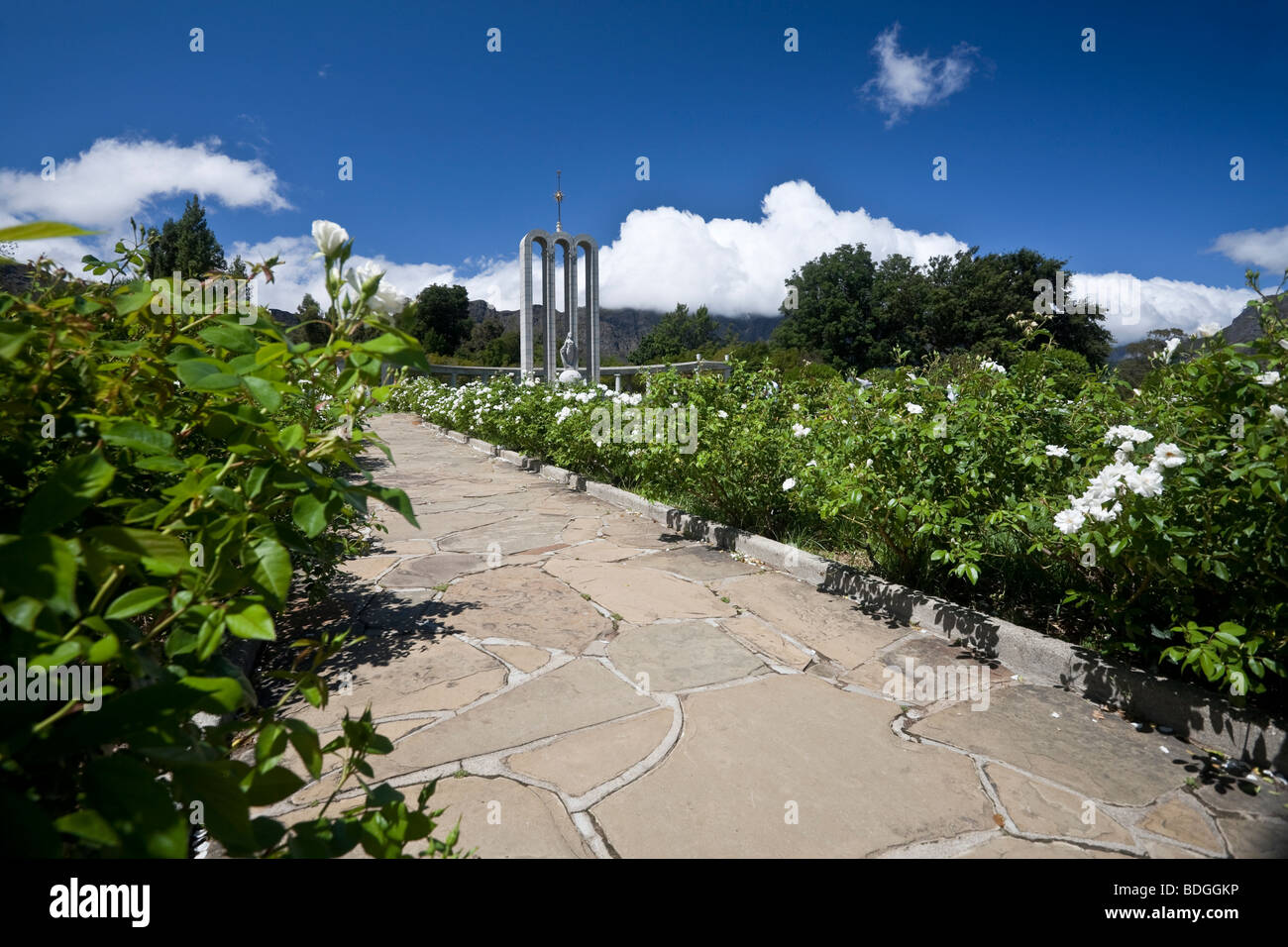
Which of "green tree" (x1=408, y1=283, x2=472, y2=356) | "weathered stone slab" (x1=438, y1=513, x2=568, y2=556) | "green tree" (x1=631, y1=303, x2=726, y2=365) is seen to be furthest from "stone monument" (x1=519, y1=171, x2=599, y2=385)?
"green tree" (x1=631, y1=303, x2=726, y2=365)

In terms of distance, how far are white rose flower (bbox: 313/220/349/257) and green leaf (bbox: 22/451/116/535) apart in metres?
0.49

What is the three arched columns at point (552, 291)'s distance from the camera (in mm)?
20562

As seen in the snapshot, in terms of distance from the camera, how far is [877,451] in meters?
3.43

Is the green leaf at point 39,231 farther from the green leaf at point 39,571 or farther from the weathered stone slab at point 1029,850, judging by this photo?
the weathered stone slab at point 1029,850

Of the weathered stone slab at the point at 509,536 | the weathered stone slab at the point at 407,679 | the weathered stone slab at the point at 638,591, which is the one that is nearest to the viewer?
the weathered stone slab at the point at 407,679

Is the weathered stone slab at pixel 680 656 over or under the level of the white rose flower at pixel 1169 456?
under

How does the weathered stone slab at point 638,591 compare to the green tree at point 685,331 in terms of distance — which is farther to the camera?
the green tree at point 685,331

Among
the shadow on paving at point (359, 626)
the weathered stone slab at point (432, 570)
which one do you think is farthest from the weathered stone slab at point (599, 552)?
the shadow on paving at point (359, 626)

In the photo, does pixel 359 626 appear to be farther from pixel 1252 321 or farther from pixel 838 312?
pixel 838 312

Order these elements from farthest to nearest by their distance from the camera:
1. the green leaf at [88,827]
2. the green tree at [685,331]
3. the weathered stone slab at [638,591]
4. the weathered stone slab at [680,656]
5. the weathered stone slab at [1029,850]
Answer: the green tree at [685,331]
the weathered stone slab at [638,591]
the weathered stone slab at [680,656]
the weathered stone slab at [1029,850]
the green leaf at [88,827]

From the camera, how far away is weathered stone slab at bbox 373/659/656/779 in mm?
2207

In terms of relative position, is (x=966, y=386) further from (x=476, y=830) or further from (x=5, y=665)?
(x=5, y=665)
